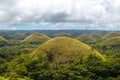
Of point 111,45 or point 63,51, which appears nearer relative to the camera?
point 63,51

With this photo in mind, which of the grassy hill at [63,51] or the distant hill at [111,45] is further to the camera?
the distant hill at [111,45]

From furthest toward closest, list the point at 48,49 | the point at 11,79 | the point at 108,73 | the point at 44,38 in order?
the point at 44,38
the point at 48,49
the point at 108,73
the point at 11,79

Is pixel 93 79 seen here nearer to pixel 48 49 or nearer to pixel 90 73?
pixel 90 73

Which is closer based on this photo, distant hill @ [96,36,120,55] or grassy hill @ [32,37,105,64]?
grassy hill @ [32,37,105,64]

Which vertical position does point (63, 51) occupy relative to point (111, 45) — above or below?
above

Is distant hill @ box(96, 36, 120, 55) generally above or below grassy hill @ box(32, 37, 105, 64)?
below

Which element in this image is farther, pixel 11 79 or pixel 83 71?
pixel 83 71

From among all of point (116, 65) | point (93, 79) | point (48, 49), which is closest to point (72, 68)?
point (93, 79)

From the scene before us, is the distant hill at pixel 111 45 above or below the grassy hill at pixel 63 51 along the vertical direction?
below
